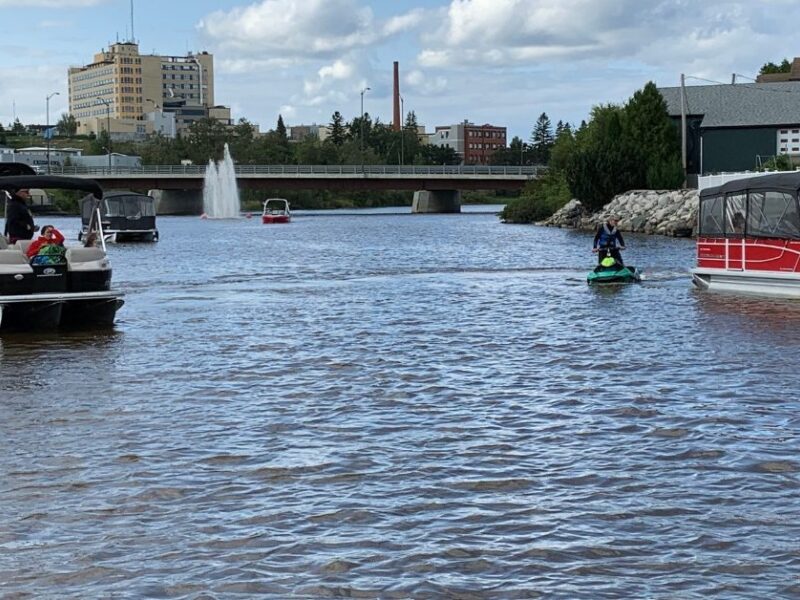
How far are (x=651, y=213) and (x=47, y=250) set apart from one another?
2133 inches

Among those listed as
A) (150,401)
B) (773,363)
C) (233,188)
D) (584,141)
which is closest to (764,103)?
(584,141)

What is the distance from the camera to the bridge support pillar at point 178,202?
136000 millimetres

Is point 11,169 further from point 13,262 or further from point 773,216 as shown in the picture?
point 773,216

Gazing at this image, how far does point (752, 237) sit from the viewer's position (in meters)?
29.9

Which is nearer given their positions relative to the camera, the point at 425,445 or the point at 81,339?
the point at 425,445

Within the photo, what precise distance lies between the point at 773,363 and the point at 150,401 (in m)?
9.28

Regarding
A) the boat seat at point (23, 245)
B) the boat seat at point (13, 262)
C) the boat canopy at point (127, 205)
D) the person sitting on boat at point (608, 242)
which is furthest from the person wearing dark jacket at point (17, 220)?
the boat canopy at point (127, 205)

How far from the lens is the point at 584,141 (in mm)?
97000

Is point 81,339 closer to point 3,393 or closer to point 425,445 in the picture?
point 3,393

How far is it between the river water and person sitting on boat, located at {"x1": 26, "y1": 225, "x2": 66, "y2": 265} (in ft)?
4.70

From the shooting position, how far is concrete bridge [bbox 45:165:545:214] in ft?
406

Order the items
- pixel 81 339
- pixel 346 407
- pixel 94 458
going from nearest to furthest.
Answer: pixel 94 458, pixel 346 407, pixel 81 339

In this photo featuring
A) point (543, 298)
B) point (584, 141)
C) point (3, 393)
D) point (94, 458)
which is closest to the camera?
point (94, 458)

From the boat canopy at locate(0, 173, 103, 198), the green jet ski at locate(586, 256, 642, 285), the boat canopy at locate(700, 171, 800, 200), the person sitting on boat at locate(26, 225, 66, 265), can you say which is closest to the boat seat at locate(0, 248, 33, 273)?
the person sitting on boat at locate(26, 225, 66, 265)
